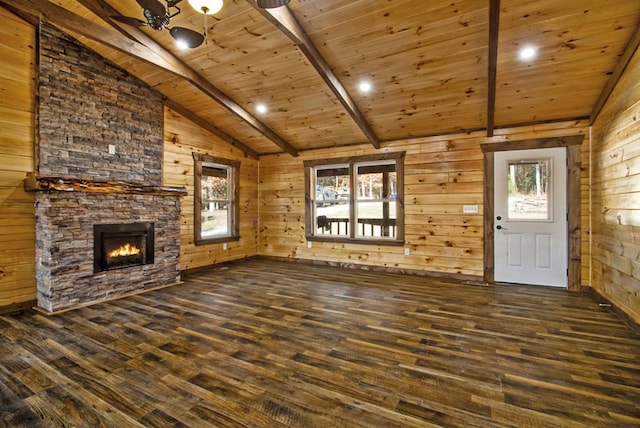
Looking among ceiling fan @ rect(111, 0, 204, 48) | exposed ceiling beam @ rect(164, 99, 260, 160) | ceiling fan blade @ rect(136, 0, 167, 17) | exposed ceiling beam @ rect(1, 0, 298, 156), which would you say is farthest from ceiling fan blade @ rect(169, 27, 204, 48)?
exposed ceiling beam @ rect(164, 99, 260, 160)

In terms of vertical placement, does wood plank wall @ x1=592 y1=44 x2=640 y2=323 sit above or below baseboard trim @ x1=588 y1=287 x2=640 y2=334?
above

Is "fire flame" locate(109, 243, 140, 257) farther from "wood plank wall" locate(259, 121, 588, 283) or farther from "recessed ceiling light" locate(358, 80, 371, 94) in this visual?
"recessed ceiling light" locate(358, 80, 371, 94)

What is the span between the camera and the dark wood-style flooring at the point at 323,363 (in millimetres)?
1764

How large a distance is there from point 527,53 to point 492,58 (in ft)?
1.35

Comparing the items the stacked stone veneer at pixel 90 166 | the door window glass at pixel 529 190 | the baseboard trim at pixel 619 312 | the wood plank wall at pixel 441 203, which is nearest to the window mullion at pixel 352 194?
the wood plank wall at pixel 441 203

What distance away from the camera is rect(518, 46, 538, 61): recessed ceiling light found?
3.20 metres

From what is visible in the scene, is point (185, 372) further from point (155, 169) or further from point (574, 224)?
point (574, 224)

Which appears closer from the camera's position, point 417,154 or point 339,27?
point 339,27

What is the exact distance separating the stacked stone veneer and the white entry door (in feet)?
16.7

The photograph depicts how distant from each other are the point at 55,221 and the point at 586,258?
680 centimetres

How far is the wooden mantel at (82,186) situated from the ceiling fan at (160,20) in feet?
6.89

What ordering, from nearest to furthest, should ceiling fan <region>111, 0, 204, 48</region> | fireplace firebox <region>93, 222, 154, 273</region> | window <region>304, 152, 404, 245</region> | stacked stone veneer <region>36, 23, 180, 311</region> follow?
ceiling fan <region>111, 0, 204, 48</region>
stacked stone veneer <region>36, 23, 180, 311</region>
fireplace firebox <region>93, 222, 154, 273</region>
window <region>304, 152, 404, 245</region>

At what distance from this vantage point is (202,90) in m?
4.51

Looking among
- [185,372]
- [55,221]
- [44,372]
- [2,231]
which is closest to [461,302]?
[185,372]
